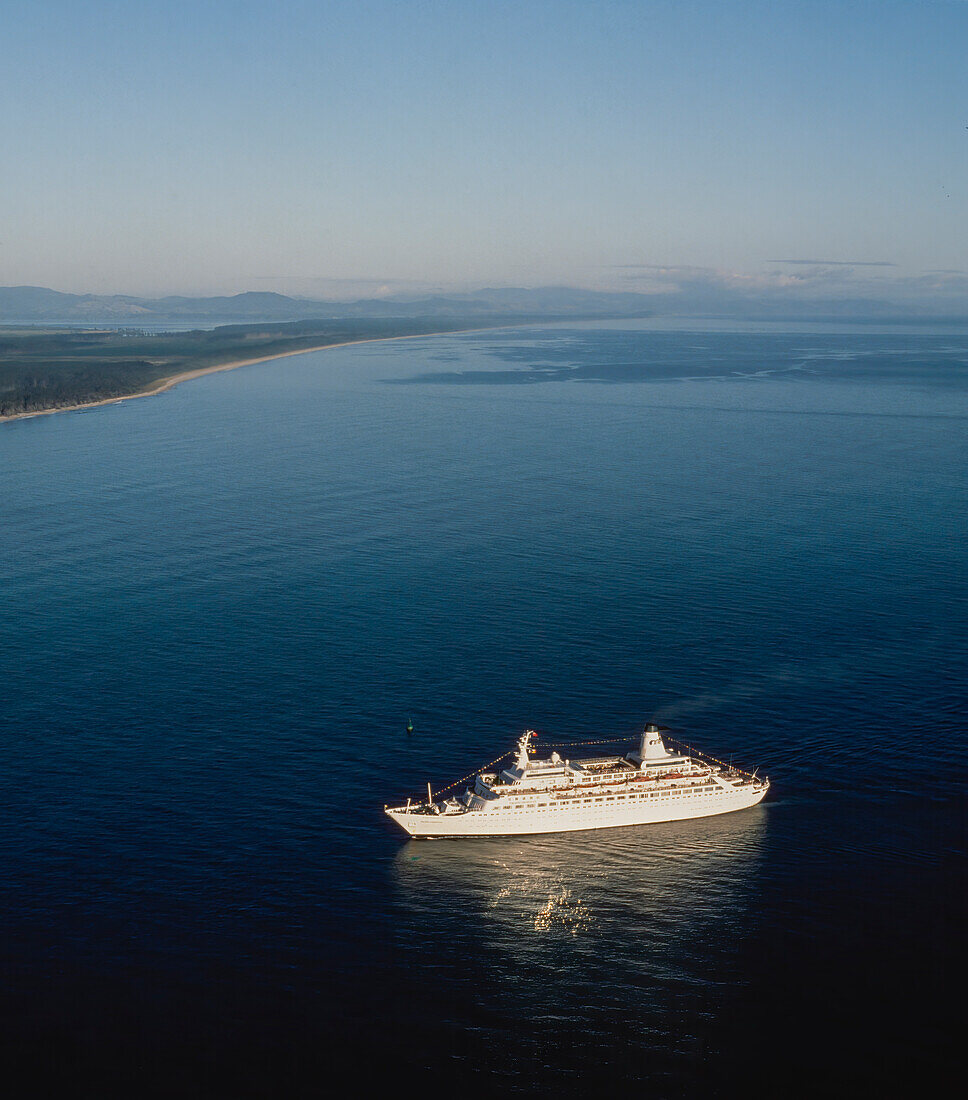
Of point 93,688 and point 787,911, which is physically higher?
point 93,688

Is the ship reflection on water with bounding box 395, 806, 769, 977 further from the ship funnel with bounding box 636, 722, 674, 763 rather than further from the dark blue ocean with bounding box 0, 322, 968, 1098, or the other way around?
the ship funnel with bounding box 636, 722, 674, 763

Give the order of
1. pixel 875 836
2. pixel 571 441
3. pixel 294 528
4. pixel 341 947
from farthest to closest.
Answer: pixel 571 441, pixel 294 528, pixel 875 836, pixel 341 947

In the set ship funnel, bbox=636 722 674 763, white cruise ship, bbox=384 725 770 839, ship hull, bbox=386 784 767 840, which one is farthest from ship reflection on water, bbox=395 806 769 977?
ship funnel, bbox=636 722 674 763

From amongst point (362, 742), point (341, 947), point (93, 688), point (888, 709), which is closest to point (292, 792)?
point (362, 742)

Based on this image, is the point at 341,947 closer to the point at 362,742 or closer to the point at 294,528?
the point at 362,742

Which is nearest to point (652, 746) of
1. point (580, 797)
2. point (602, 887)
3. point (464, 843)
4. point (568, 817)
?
point (580, 797)
